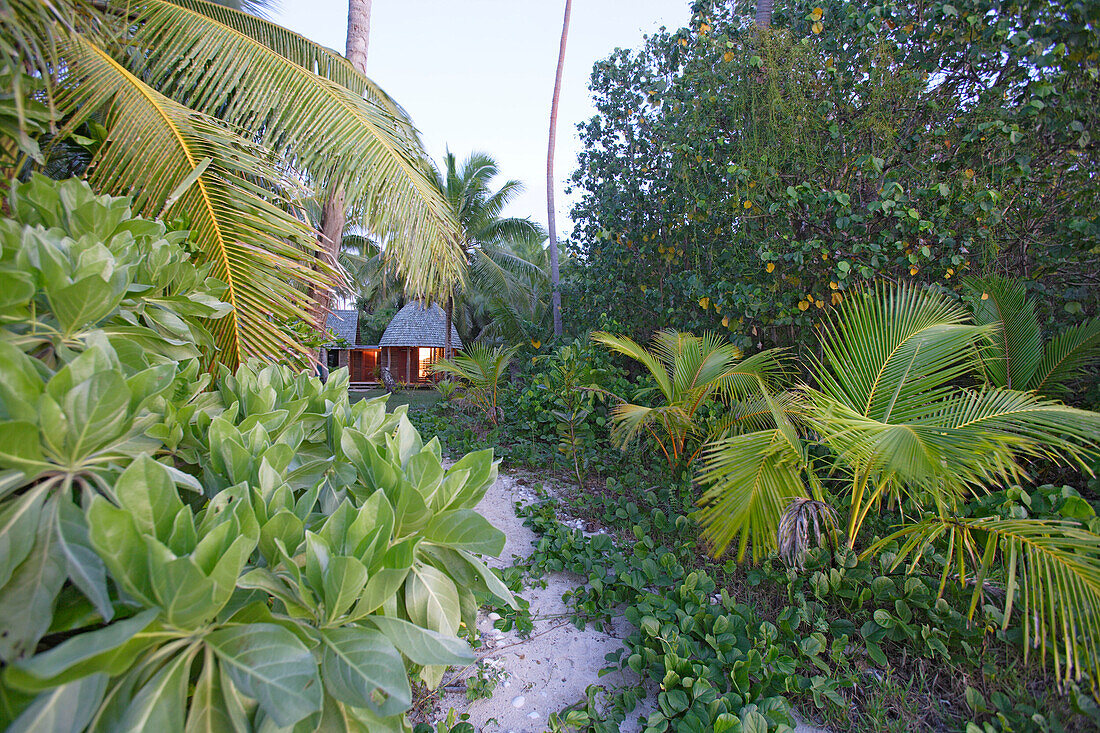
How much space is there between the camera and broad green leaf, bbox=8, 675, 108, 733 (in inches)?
19.9

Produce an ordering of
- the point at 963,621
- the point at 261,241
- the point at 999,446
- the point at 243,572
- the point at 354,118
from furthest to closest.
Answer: the point at 354,118 < the point at 261,241 < the point at 963,621 < the point at 999,446 < the point at 243,572

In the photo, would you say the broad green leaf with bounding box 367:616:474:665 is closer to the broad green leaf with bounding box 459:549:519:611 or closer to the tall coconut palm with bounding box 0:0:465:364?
the broad green leaf with bounding box 459:549:519:611

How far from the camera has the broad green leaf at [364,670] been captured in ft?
2.17

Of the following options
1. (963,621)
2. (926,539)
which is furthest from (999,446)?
(963,621)

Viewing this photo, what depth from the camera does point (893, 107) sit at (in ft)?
11.8

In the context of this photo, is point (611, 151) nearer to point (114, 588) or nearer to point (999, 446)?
point (999, 446)

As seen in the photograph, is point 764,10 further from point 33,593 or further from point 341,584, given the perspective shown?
point 33,593

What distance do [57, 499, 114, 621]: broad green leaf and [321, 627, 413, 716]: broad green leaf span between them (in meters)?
0.27

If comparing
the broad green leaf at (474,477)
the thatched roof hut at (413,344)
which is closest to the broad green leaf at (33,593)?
the broad green leaf at (474,477)

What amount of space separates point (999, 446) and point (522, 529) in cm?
273

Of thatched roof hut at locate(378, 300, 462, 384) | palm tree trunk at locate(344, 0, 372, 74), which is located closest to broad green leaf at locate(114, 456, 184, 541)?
palm tree trunk at locate(344, 0, 372, 74)

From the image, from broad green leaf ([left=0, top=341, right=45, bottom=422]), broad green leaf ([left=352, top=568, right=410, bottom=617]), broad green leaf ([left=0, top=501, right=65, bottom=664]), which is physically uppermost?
broad green leaf ([left=0, top=341, right=45, bottom=422])

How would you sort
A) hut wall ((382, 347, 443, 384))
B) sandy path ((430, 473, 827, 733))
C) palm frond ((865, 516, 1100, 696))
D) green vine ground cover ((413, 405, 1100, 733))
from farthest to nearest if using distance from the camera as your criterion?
hut wall ((382, 347, 443, 384)), sandy path ((430, 473, 827, 733)), green vine ground cover ((413, 405, 1100, 733)), palm frond ((865, 516, 1100, 696))

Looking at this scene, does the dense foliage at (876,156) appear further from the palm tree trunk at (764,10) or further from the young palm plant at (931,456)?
the young palm plant at (931,456)
